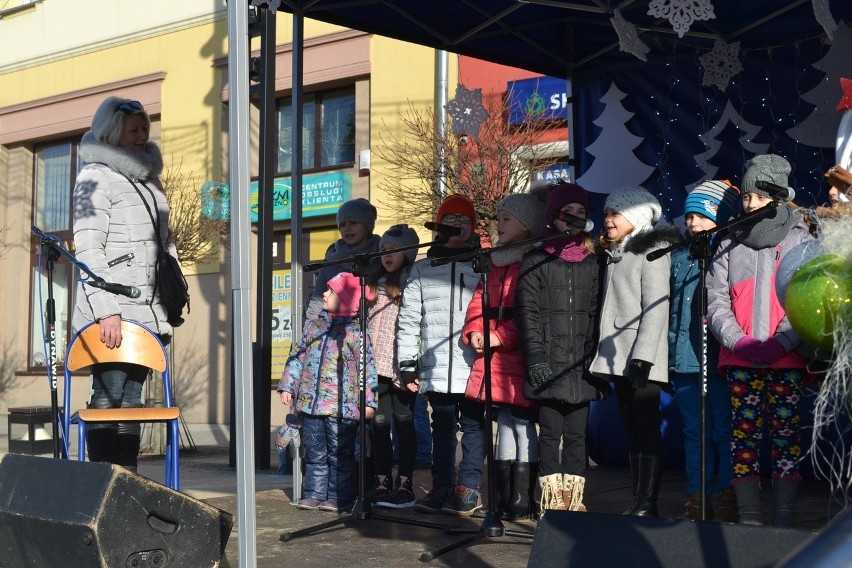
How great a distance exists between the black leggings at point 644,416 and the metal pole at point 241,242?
1.97 m

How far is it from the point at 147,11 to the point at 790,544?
1480 cm

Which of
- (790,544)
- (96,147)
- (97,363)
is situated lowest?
(790,544)

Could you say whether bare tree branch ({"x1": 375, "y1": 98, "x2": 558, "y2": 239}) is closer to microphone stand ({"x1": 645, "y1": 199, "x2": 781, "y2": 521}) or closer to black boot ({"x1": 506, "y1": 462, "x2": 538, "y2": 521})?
black boot ({"x1": 506, "y1": 462, "x2": 538, "y2": 521})

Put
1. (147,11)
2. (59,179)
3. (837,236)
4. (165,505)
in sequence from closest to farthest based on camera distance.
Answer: (837,236), (165,505), (147,11), (59,179)

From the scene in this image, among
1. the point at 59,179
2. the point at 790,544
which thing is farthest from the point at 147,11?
the point at 790,544

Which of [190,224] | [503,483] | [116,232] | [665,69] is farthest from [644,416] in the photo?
[190,224]

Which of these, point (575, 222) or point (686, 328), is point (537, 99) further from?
point (575, 222)

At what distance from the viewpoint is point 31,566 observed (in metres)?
3.88

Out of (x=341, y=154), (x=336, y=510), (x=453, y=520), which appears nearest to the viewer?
(x=453, y=520)

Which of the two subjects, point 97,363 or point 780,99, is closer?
point 97,363

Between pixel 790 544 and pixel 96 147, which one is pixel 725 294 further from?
pixel 96 147

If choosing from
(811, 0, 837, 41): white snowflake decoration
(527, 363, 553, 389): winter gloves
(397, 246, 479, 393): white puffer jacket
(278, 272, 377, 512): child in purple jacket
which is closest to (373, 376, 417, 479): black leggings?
(278, 272, 377, 512): child in purple jacket

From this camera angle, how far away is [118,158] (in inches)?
194

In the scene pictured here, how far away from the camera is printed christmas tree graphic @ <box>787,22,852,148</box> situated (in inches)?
224
